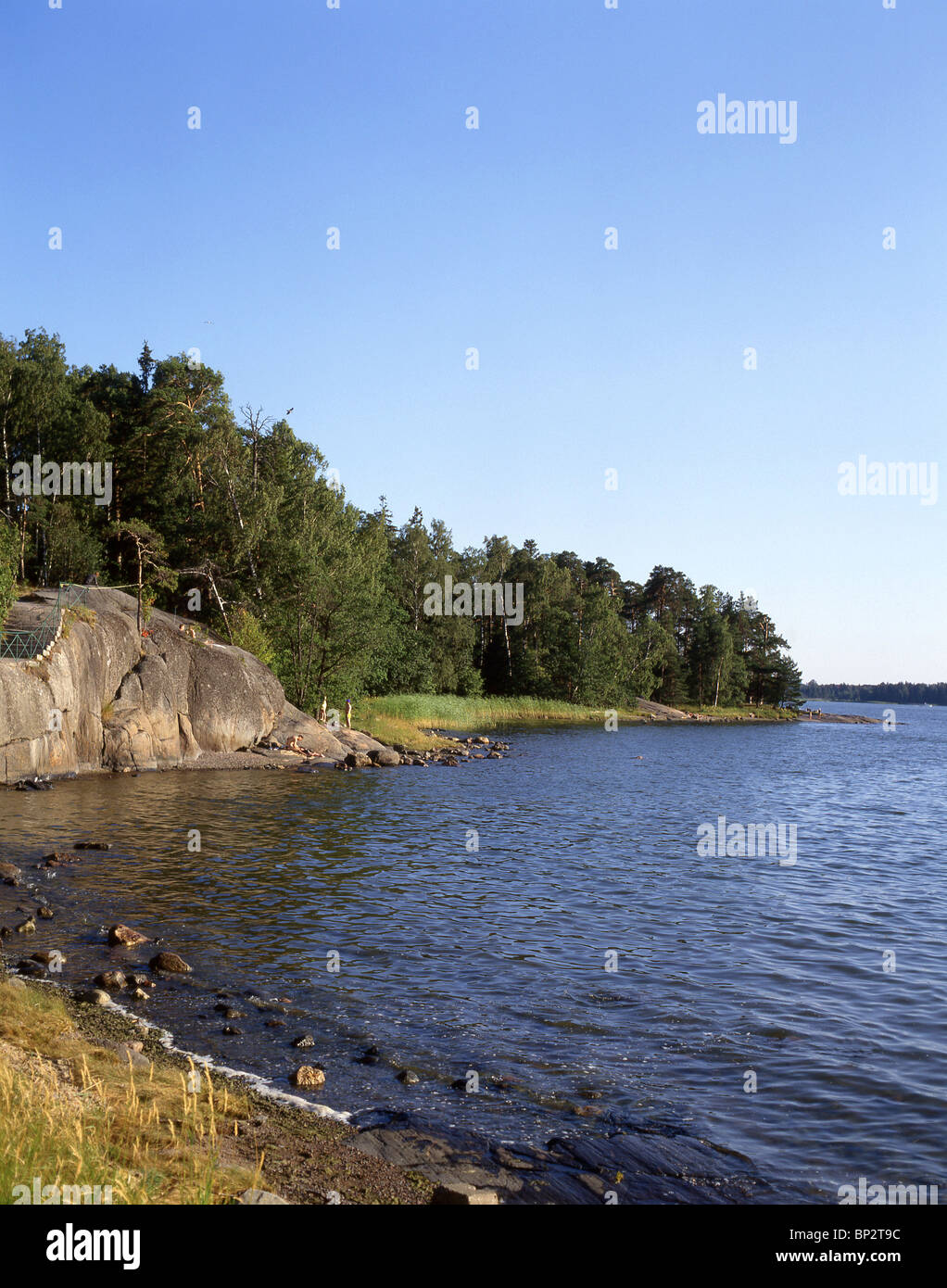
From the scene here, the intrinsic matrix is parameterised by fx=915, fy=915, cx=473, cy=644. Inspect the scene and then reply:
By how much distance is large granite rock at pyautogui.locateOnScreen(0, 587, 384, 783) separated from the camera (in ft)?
120

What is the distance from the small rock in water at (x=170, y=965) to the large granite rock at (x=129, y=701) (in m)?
21.9

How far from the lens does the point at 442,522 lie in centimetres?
12081

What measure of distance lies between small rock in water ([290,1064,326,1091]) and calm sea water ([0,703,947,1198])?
0.27 meters

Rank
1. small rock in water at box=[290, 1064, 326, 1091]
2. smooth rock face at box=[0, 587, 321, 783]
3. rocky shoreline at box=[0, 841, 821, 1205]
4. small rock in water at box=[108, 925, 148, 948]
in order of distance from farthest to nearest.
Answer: smooth rock face at box=[0, 587, 321, 783] → small rock in water at box=[108, 925, 148, 948] → small rock in water at box=[290, 1064, 326, 1091] → rocky shoreline at box=[0, 841, 821, 1205]

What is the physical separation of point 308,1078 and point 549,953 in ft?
25.1

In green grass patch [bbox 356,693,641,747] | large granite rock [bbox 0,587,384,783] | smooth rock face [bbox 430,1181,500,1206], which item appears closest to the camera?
smooth rock face [bbox 430,1181,500,1206]

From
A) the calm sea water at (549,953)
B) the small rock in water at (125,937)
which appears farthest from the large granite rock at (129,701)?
the small rock in water at (125,937)

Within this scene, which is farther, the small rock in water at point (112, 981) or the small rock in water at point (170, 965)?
the small rock in water at point (170, 965)

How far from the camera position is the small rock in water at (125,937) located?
689 inches

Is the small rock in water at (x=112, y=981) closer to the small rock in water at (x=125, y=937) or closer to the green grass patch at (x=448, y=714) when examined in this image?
the small rock in water at (x=125, y=937)

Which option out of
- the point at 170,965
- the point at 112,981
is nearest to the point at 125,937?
the point at 170,965

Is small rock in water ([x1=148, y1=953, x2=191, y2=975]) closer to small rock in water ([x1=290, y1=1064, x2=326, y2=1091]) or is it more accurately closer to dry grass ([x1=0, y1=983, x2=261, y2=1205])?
dry grass ([x1=0, y1=983, x2=261, y2=1205])

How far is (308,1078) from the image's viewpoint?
12172mm

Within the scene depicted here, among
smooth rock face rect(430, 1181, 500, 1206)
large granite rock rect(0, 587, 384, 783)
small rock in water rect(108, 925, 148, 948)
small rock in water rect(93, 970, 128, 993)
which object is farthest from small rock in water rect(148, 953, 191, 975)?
large granite rock rect(0, 587, 384, 783)
